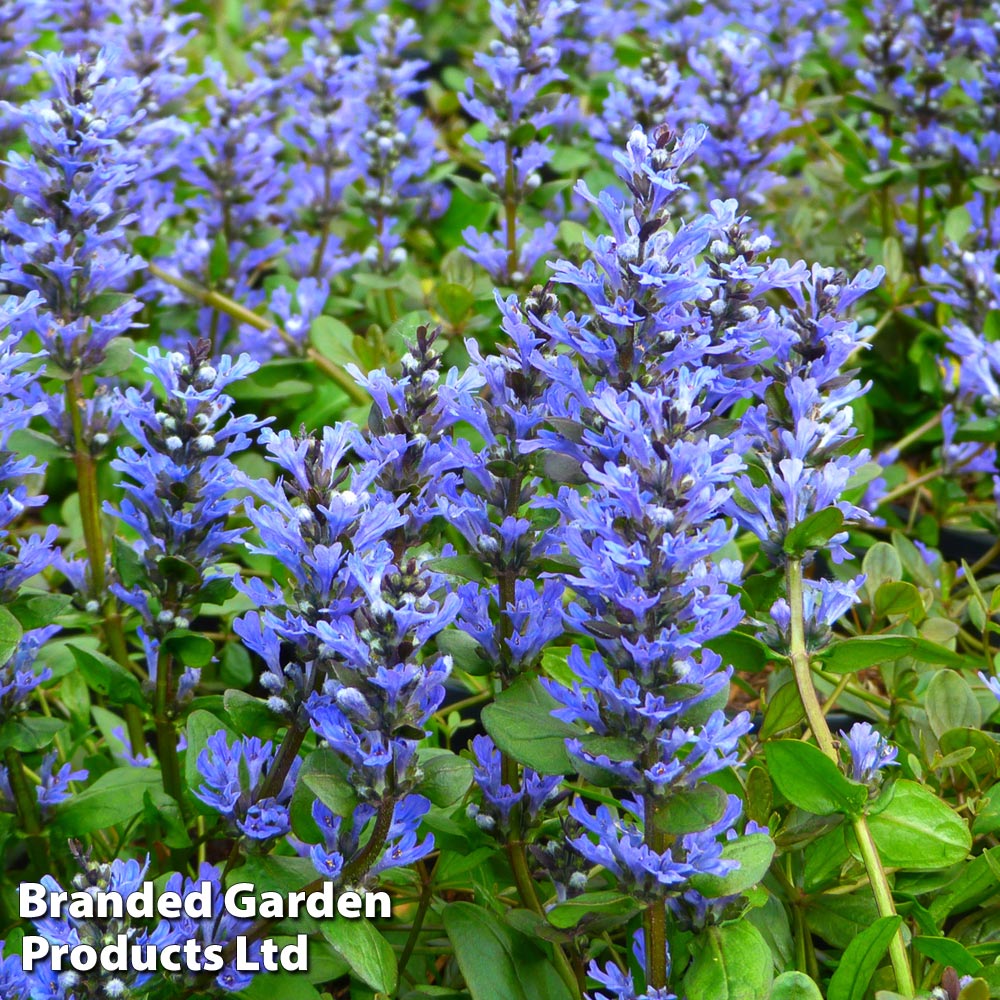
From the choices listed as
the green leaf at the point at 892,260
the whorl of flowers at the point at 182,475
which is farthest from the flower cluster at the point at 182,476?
the green leaf at the point at 892,260

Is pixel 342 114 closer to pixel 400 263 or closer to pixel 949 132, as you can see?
pixel 400 263

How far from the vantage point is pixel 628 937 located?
1.71 metres

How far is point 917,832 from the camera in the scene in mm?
1654

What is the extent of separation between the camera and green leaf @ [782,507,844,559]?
1614 millimetres

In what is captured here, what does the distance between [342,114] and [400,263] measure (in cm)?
55

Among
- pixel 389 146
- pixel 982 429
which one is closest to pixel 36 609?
pixel 389 146

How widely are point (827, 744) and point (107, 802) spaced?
1.06m

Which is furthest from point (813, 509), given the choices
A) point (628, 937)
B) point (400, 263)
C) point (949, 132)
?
point (949, 132)

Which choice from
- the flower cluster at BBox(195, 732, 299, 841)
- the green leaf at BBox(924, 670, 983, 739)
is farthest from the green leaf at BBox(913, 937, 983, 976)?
the flower cluster at BBox(195, 732, 299, 841)

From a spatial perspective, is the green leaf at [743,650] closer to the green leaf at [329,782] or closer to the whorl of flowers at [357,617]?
the whorl of flowers at [357,617]

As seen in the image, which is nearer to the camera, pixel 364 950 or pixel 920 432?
pixel 364 950

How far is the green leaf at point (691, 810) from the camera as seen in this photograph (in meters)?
1.42

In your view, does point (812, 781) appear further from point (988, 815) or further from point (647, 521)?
point (647, 521)

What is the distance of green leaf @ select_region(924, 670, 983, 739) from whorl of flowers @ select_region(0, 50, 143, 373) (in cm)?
140
